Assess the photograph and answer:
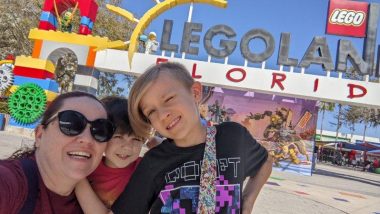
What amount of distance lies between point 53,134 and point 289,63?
1324 cm

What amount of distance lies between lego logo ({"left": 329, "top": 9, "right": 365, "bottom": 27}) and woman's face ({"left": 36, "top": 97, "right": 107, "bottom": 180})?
52.3 feet

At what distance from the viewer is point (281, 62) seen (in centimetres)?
1413

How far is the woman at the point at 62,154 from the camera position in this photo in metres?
1.52

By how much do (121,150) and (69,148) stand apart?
1.50 feet

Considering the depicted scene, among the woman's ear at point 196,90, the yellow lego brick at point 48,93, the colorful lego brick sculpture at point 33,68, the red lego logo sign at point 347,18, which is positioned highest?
the red lego logo sign at point 347,18

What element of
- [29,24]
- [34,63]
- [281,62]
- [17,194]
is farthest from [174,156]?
[29,24]

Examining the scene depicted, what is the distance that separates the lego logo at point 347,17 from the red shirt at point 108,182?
51.4 feet

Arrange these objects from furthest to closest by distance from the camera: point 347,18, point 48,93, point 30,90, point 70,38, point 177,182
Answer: point 347,18, point 70,38, point 48,93, point 30,90, point 177,182

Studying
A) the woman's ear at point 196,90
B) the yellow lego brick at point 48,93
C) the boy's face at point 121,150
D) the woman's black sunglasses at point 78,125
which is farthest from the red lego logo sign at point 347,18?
the woman's black sunglasses at point 78,125

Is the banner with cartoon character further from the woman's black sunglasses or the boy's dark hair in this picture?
the woman's black sunglasses

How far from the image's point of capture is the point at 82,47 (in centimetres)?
1440

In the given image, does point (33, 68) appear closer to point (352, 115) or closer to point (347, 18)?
point (347, 18)

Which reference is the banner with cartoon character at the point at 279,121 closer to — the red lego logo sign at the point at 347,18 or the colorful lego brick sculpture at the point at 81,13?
the red lego logo sign at the point at 347,18

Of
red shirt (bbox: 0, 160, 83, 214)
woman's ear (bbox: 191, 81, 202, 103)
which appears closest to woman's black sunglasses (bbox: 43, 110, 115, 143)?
red shirt (bbox: 0, 160, 83, 214)
